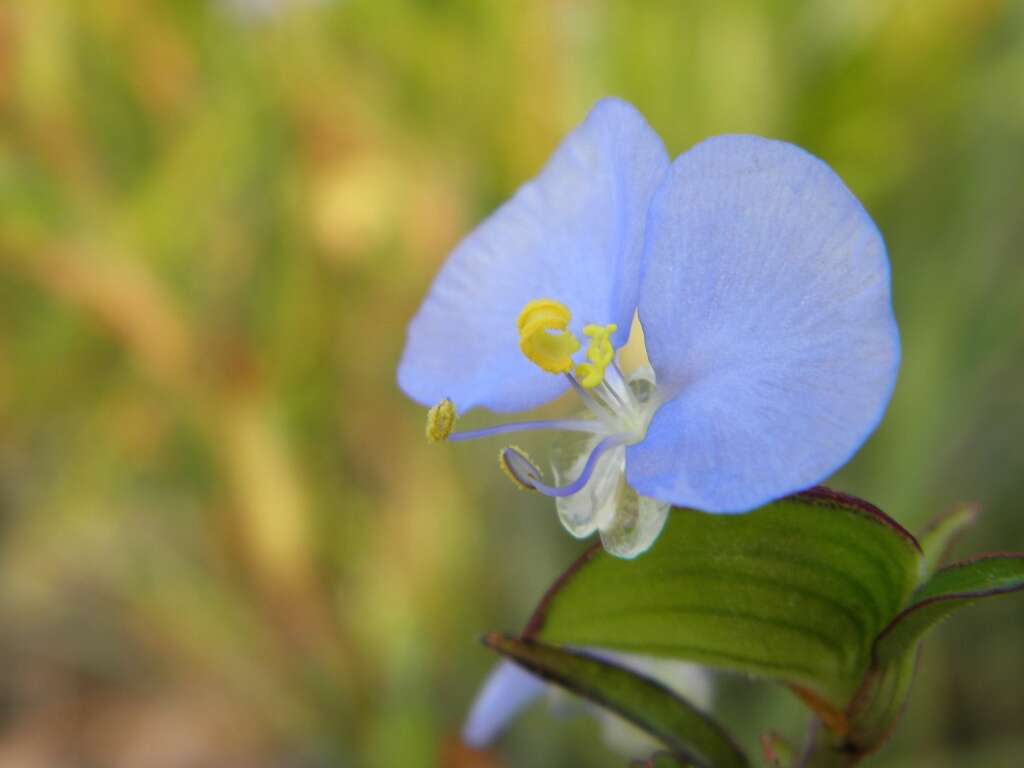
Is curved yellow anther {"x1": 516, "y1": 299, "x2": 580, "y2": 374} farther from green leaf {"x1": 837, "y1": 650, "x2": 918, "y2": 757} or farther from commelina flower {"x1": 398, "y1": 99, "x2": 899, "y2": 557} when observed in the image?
green leaf {"x1": 837, "y1": 650, "x2": 918, "y2": 757}

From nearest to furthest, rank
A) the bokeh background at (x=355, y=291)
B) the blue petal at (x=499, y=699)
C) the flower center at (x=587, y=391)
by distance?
the flower center at (x=587, y=391) < the blue petal at (x=499, y=699) < the bokeh background at (x=355, y=291)

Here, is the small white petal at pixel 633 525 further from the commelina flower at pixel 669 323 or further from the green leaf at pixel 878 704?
the green leaf at pixel 878 704

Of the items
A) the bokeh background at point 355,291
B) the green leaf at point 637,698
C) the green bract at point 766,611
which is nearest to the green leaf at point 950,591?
the green bract at point 766,611

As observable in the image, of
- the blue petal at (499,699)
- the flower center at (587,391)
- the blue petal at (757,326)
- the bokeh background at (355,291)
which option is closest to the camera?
the blue petal at (757,326)

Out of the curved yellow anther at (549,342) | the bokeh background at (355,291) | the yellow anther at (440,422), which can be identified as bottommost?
the bokeh background at (355,291)

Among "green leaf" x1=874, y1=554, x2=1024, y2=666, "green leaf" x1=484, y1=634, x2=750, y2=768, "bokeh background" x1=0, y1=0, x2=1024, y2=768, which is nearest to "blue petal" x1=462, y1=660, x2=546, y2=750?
"green leaf" x1=484, y1=634, x2=750, y2=768

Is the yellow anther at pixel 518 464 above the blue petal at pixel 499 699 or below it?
above

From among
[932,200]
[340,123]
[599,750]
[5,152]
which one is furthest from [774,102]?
[5,152]
